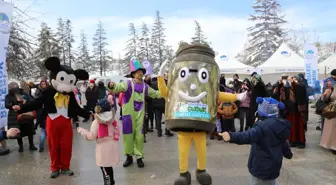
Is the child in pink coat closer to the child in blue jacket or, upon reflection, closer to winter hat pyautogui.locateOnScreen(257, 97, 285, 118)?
the child in blue jacket

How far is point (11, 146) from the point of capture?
7.99 metres

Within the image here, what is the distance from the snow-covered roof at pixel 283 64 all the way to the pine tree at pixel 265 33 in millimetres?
18249

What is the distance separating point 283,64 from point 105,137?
55.2 feet

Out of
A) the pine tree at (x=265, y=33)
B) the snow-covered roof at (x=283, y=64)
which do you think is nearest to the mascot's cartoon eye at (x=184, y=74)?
the snow-covered roof at (x=283, y=64)

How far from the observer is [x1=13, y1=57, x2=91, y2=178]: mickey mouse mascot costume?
5.29 meters

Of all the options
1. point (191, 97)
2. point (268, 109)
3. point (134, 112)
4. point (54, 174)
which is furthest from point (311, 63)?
point (54, 174)

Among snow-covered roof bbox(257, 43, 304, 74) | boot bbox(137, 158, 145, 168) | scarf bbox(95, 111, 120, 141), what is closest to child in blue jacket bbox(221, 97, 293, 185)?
scarf bbox(95, 111, 120, 141)

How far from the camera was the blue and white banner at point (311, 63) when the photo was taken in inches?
672

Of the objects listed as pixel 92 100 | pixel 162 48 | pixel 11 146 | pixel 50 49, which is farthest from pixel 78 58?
pixel 11 146

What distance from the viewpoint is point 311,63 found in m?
17.2

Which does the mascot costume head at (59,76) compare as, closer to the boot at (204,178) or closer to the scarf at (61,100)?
the scarf at (61,100)

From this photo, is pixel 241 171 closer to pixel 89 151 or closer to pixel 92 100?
pixel 89 151

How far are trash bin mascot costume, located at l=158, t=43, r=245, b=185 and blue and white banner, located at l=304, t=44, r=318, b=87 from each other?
46.2 feet

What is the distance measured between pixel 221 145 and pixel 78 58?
1738 inches
